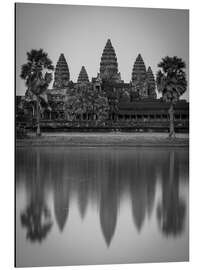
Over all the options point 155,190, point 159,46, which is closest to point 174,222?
point 155,190

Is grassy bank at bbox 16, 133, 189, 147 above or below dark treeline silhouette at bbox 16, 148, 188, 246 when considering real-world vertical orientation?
above

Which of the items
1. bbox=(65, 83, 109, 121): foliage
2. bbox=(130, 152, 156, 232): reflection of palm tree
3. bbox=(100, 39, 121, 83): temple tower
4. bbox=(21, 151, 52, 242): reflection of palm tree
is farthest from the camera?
bbox=(65, 83, 109, 121): foliage

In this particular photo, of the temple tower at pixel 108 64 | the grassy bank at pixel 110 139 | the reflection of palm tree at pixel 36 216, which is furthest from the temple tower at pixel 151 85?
the reflection of palm tree at pixel 36 216

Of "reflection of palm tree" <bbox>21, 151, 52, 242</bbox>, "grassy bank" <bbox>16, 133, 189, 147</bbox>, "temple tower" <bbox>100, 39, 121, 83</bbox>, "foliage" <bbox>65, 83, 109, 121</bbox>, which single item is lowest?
"reflection of palm tree" <bbox>21, 151, 52, 242</bbox>

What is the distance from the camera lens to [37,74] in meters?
6.38

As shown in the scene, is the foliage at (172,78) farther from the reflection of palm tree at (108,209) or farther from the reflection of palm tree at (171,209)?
the reflection of palm tree at (108,209)

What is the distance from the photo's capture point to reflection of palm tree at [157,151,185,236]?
627cm

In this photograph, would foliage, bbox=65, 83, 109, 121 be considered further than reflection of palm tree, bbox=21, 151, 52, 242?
Yes

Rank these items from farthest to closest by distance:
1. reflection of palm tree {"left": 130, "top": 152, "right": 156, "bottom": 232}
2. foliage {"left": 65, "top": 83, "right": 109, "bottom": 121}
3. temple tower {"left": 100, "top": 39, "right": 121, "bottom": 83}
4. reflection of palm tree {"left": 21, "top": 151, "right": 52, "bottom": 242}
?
foliage {"left": 65, "top": 83, "right": 109, "bottom": 121} → temple tower {"left": 100, "top": 39, "right": 121, "bottom": 83} → reflection of palm tree {"left": 130, "top": 152, "right": 156, "bottom": 232} → reflection of palm tree {"left": 21, "top": 151, "right": 52, "bottom": 242}

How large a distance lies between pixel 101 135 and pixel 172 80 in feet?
3.58

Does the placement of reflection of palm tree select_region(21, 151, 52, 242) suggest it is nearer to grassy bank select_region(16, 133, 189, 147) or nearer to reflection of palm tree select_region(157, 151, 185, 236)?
grassy bank select_region(16, 133, 189, 147)

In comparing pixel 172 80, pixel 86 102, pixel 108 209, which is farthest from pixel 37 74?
pixel 108 209

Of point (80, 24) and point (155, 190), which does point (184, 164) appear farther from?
point (80, 24)

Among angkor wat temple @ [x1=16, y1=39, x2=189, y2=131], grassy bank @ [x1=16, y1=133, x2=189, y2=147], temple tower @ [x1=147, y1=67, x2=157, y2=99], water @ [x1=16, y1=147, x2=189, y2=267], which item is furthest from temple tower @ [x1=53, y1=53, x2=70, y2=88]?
temple tower @ [x1=147, y1=67, x2=157, y2=99]
